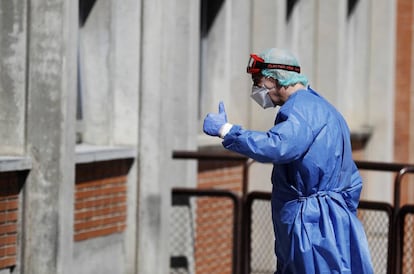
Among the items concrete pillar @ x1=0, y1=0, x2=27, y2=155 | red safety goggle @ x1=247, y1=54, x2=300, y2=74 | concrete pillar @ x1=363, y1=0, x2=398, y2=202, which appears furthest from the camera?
concrete pillar @ x1=363, y1=0, x2=398, y2=202

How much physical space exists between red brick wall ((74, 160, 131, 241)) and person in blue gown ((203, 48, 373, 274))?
10.2 feet

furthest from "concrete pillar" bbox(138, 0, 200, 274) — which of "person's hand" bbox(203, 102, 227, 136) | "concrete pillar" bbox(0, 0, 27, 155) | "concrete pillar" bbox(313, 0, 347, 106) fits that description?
"concrete pillar" bbox(313, 0, 347, 106)

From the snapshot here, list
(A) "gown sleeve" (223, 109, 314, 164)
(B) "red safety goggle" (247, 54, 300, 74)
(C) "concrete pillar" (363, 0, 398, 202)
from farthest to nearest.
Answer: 1. (C) "concrete pillar" (363, 0, 398, 202)
2. (B) "red safety goggle" (247, 54, 300, 74)
3. (A) "gown sleeve" (223, 109, 314, 164)

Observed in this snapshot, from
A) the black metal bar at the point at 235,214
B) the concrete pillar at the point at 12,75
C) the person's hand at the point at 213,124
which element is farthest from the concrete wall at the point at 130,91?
the person's hand at the point at 213,124

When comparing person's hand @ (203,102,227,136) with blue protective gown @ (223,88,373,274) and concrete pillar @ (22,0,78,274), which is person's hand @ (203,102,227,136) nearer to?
blue protective gown @ (223,88,373,274)

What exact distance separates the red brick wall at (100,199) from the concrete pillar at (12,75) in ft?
3.20

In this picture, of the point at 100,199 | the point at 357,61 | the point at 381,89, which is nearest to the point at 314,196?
the point at 100,199

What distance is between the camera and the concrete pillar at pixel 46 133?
8.21m

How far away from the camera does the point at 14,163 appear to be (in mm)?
7926

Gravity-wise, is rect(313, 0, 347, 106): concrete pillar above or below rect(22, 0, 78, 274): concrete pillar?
above

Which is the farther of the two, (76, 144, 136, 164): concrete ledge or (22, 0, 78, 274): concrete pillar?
(76, 144, 136, 164): concrete ledge

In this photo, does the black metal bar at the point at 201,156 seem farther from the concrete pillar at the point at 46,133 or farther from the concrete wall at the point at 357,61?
the concrete wall at the point at 357,61

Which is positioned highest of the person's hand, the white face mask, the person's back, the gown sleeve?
the white face mask

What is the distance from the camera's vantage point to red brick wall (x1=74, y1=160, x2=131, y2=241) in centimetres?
922
